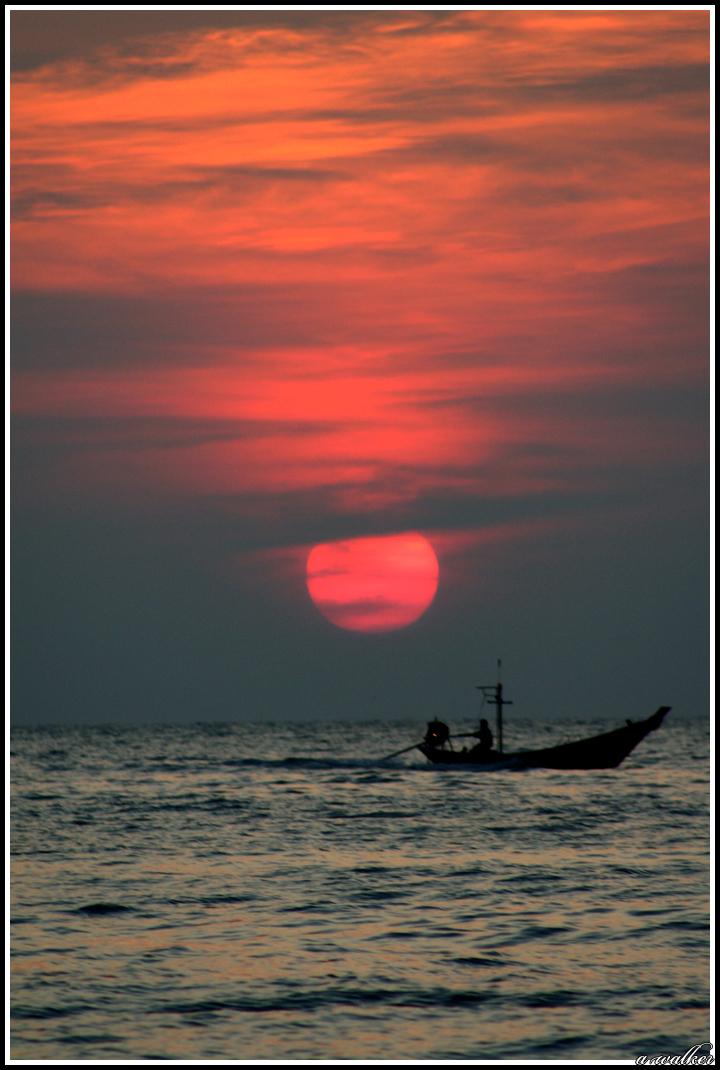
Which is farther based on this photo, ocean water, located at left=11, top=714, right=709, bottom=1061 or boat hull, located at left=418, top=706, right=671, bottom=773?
boat hull, located at left=418, top=706, right=671, bottom=773

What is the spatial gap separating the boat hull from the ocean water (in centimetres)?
1642

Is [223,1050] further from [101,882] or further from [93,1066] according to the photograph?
[101,882]

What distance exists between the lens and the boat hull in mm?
65250

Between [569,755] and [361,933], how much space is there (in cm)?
4595

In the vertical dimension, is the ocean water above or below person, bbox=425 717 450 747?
above

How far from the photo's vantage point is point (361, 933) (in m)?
23.1

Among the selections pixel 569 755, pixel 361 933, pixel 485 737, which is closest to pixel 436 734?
pixel 485 737

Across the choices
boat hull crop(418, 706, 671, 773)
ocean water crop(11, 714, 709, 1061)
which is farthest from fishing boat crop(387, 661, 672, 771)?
ocean water crop(11, 714, 709, 1061)

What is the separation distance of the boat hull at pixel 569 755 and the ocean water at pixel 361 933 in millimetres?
16416

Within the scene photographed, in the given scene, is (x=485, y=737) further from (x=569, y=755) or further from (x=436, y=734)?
(x=569, y=755)

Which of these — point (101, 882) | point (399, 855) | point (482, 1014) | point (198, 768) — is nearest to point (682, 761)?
point (198, 768)

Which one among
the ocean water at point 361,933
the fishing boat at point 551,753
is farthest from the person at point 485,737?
the ocean water at point 361,933

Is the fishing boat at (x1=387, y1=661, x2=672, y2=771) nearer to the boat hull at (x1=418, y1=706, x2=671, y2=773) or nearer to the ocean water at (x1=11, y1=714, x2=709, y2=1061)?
the boat hull at (x1=418, y1=706, x2=671, y2=773)

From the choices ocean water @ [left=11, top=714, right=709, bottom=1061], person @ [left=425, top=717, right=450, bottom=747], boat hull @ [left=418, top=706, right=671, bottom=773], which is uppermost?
ocean water @ [left=11, top=714, right=709, bottom=1061]
